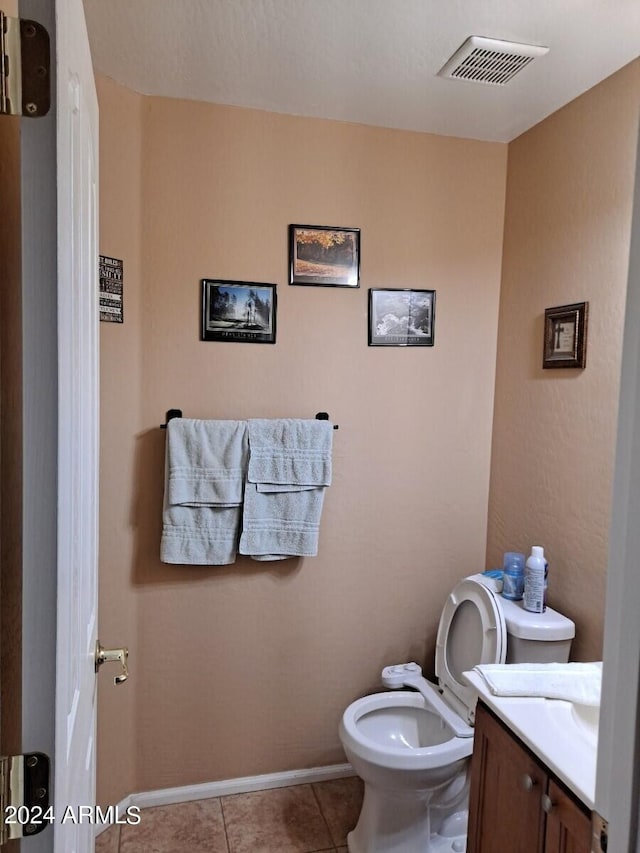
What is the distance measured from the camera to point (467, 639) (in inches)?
77.9

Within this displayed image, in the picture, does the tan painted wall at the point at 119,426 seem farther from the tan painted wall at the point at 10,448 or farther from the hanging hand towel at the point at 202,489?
the tan painted wall at the point at 10,448

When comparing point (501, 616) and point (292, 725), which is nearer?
point (501, 616)

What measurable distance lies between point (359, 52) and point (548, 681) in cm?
174

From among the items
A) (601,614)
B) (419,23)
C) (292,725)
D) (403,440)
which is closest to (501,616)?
(601,614)

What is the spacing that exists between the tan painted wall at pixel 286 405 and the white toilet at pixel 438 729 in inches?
10.5

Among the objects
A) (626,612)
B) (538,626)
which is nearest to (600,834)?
(626,612)

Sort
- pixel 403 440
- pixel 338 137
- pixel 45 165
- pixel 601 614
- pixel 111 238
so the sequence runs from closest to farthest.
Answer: pixel 45 165
pixel 601 614
pixel 111 238
pixel 338 137
pixel 403 440

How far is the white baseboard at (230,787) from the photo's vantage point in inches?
81.4

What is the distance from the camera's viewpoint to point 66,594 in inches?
27.6

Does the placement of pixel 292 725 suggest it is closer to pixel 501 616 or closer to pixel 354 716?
pixel 354 716

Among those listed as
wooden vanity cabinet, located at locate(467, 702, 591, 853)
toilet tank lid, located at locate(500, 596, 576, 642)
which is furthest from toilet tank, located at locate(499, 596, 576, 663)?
wooden vanity cabinet, located at locate(467, 702, 591, 853)

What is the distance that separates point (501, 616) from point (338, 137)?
1.72m

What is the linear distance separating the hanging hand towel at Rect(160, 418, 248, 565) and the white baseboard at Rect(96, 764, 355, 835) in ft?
2.80

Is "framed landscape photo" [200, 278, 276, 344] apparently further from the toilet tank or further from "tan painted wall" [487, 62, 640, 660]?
the toilet tank
